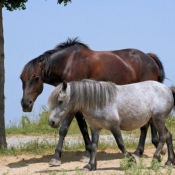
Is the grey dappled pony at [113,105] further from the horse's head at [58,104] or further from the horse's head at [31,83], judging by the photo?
the horse's head at [31,83]

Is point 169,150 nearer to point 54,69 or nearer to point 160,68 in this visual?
point 54,69

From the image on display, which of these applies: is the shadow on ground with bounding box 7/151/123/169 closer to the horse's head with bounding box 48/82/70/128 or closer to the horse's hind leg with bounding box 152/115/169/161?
the horse's hind leg with bounding box 152/115/169/161

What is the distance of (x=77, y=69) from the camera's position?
10.2 metres

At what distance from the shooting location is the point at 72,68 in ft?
33.5

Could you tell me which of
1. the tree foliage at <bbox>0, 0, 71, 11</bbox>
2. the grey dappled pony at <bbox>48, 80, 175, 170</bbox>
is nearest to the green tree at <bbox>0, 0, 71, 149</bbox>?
the tree foliage at <bbox>0, 0, 71, 11</bbox>

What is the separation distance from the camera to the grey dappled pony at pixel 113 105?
834cm

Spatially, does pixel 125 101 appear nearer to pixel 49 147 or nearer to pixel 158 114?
pixel 158 114

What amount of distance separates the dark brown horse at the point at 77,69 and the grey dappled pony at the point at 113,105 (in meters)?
1.44

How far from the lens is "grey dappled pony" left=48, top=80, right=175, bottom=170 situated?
8344 millimetres

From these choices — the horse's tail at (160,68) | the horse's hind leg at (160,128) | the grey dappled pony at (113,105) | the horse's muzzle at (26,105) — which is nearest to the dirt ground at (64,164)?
the horse's hind leg at (160,128)

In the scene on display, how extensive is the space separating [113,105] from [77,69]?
1870 millimetres

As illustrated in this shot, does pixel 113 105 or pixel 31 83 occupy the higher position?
pixel 31 83

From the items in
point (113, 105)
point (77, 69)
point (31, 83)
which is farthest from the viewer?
point (77, 69)

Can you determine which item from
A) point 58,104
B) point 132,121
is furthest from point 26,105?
point 132,121
